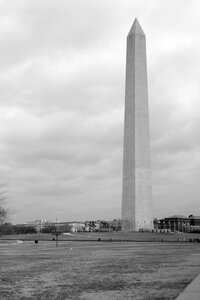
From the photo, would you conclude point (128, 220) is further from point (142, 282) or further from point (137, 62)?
point (142, 282)

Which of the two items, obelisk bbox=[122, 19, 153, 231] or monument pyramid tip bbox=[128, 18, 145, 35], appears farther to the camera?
monument pyramid tip bbox=[128, 18, 145, 35]

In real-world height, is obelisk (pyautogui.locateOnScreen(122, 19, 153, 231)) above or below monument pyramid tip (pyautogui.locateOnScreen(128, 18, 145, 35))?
below

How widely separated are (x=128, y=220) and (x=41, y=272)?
6362 cm

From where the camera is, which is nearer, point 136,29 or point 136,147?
point 136,147

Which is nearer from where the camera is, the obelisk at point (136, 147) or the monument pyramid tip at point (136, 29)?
the obelisk at point (136, 147)

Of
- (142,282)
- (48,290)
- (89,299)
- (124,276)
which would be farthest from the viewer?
(124,276)

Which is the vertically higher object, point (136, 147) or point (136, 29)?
point (136, 29)

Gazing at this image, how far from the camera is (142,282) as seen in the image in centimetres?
1243

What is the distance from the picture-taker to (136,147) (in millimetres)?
77062

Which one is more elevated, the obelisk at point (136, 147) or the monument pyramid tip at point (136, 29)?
the monument pyramid tip at point (136, 29)

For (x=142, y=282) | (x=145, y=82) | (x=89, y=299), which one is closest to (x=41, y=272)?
(x=142, y=282)

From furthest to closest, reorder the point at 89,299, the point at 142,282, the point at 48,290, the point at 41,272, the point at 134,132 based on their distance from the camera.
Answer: the point at 134,132 < the point at 41,272 < the point at 142,282 < the point at 48,290 < the point at 89,299

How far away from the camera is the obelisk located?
77.3 meters

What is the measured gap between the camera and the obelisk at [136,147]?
254 ft
